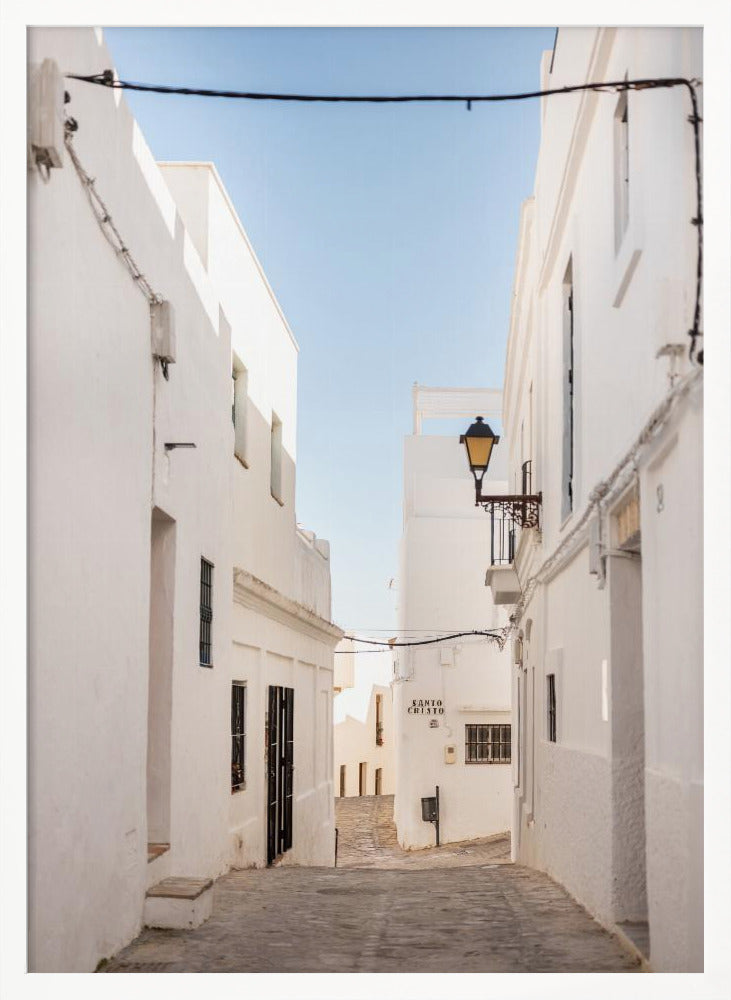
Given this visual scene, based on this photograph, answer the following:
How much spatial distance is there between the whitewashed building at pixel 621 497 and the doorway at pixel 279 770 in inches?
112

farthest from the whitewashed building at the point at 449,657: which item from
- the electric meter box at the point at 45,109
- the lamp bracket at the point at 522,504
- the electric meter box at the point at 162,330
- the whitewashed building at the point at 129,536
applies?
the electric meter box at the point at 45,109

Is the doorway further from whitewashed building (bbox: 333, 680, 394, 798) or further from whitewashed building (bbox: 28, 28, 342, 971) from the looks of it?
whitewashed building (bbox: 333, 680, 394, 798)

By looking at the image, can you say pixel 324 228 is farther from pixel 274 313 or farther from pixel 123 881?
pixel 274 313

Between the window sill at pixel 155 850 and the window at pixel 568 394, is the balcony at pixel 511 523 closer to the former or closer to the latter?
the window at pixel 568 394

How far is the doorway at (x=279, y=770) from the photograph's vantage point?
12203 millimetres

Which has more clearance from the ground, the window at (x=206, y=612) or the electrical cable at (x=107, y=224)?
the electrical cable at (x=107, y=224)

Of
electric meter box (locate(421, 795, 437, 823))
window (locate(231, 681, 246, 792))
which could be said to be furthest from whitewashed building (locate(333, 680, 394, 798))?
window (locate(231, 681, 246, 792))

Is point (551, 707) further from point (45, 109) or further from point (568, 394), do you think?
point (45, 109)

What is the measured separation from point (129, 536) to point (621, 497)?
2424mm

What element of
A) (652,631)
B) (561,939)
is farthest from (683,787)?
(561,939)

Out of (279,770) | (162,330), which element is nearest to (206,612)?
(162,330)

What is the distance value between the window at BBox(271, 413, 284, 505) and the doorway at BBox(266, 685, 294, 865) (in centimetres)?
220

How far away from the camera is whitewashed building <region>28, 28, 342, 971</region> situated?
4699 millimetres
